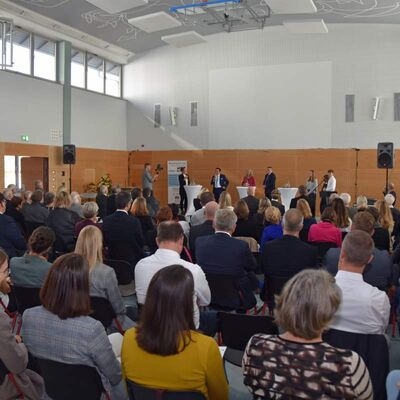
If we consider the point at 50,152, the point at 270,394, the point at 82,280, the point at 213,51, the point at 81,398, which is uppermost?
the point at 213,51

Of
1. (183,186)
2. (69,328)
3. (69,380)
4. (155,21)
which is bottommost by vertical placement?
(69,380)

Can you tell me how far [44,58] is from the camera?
14.6m

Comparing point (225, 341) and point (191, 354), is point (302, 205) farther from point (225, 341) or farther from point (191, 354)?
point (191, 354)

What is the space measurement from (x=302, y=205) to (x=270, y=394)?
15.1 feet

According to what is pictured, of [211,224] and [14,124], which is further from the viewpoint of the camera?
[14,124]

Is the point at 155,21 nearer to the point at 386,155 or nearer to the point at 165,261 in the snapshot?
the point at 386,155

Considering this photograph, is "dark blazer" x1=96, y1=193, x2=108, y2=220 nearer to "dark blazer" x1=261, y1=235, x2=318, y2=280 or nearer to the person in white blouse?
"dark blazer" x1=261, y1=235, x2=318, y2=280

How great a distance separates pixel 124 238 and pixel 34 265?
1719 millimetres

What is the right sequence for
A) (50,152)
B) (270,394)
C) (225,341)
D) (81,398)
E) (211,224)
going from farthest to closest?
1. (50,152)
2. (211,224)
3. (225,341)
4. (81,398)
5. (270,394)

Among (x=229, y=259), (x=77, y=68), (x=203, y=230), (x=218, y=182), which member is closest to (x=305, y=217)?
(x=203, y=230)

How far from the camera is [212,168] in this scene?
17203 mm

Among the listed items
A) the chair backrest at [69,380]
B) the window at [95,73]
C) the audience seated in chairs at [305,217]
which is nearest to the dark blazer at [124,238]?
the audience seated in chairs at [305,217]

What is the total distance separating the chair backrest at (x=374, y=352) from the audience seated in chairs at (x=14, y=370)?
1674 mm

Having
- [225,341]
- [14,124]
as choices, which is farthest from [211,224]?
[14,124]
